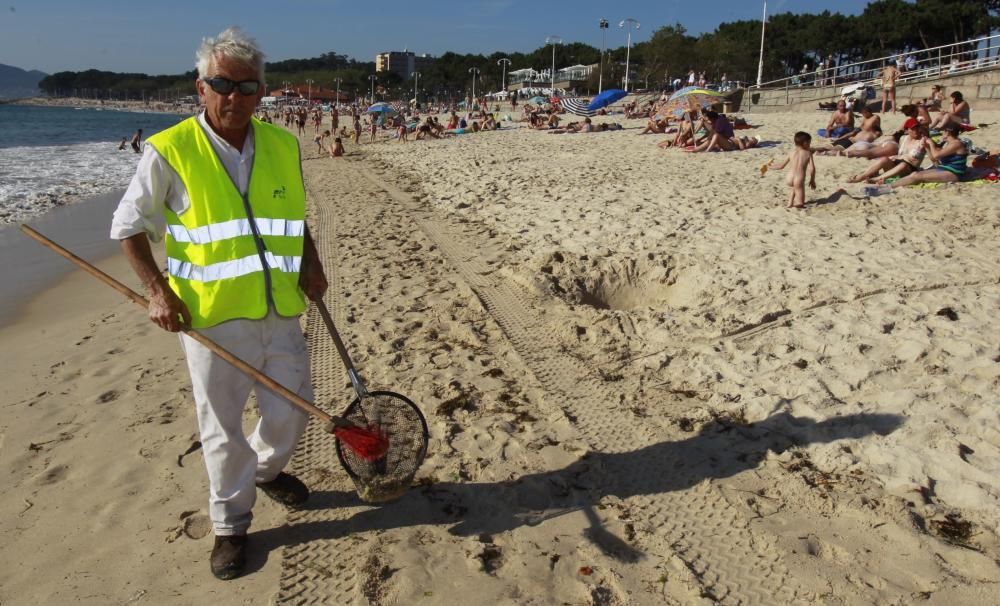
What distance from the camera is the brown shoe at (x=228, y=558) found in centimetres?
285

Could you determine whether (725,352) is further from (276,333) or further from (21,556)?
(21,556)

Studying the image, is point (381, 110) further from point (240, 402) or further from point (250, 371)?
point (250, 371)

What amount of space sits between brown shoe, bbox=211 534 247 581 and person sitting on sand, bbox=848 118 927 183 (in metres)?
9.92

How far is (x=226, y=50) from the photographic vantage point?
101 inches

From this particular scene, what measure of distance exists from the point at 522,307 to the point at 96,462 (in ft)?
11.4

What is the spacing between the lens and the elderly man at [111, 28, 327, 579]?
2568 millimetres

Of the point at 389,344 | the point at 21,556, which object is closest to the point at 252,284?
the point at 21,556

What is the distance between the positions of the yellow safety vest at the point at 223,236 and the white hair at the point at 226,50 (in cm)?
22

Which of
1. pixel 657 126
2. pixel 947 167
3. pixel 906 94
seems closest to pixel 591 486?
pixel 947 167

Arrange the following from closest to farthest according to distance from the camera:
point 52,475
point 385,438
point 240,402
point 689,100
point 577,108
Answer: point 240,402, point 385,438, point 52,475, point 689,100, point 577,108

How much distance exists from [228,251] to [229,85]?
622mm

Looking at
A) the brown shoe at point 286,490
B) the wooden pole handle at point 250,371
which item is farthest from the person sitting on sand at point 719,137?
the wooden pole handle at point 250,371

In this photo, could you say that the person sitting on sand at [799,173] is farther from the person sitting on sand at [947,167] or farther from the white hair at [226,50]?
the white hair at [226,50]

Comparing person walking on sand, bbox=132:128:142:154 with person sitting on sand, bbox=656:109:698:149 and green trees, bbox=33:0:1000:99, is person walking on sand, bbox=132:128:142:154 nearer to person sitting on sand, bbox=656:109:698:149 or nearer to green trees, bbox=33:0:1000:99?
person sitting on sand, bbox=656:109:698:149
